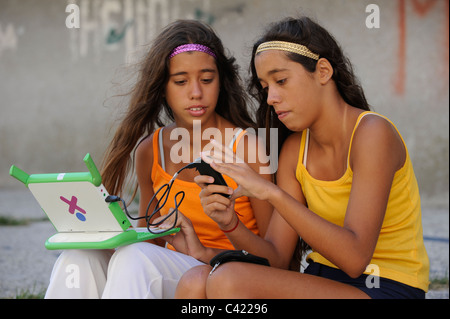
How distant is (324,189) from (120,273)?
0.78 metres

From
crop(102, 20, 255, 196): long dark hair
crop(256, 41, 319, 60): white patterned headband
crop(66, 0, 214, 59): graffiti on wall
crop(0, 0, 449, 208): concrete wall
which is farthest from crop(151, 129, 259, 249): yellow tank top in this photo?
crop(66, 0, 214, 59): graffiti on wall

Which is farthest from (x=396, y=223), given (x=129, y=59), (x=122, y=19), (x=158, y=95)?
(x=122, y=19)

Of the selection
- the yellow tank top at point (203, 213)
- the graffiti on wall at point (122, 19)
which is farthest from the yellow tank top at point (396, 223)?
the graffiti on wall at point (122, 19)

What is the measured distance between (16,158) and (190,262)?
5928mm

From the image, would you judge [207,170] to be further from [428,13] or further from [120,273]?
[428,13]

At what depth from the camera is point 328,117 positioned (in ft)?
6.92

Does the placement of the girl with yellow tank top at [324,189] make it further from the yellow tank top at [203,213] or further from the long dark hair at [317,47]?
the yellow tank top at [203,213]

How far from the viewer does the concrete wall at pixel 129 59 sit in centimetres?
645

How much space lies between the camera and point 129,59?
6.18 meters

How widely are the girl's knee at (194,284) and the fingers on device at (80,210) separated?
245 millimetres

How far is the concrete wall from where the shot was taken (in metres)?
6.45

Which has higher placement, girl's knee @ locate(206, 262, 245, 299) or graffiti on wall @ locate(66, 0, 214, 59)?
graffiti on wall @ locate(66, 0, 214, 59)

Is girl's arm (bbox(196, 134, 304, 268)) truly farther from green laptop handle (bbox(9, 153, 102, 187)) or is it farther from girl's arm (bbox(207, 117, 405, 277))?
green laptop handle (bbox(9, 153, 102, 187))

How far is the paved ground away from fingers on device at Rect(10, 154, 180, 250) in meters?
1.55
